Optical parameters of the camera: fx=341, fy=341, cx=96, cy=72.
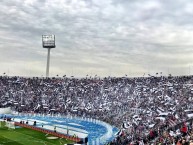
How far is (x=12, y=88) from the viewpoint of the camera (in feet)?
267

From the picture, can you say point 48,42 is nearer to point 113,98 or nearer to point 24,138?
point 113,98

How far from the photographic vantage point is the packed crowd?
38.3 meters

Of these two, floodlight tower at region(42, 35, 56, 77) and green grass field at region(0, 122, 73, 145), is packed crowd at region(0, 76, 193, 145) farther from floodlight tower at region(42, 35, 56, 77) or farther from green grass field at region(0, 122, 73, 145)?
floodlight tower at region(42, 35, 56, 77)

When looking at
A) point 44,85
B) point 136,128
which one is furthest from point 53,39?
point 136,128

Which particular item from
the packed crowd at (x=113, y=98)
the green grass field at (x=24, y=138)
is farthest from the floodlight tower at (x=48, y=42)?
the green grass field at (x=24, y=138)

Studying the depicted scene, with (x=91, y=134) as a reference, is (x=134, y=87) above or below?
above

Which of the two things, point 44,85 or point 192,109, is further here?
point 44,85

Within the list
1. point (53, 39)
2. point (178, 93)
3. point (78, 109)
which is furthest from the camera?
point (53, 39)

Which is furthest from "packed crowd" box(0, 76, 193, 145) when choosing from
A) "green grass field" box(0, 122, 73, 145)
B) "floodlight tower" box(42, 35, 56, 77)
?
"floodlight tower" box(42, 35, 56, 77)

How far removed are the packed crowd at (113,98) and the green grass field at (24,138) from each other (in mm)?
8872

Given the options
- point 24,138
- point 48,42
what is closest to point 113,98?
point 24,138

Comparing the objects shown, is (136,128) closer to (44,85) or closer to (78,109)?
(78,109)

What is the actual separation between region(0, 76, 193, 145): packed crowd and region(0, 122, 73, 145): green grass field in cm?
887

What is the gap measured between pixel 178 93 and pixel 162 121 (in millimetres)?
16777
